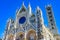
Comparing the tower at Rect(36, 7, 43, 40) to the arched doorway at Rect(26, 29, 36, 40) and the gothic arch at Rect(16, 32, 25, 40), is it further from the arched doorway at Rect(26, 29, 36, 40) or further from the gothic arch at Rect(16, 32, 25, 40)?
the gothic arch at Rect(16, 32, 25, 40)

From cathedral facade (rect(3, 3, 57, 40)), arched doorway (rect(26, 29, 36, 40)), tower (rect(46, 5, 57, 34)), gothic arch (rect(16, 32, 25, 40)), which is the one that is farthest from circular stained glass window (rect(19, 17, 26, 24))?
tower (rect(46, 5, 57, 34))

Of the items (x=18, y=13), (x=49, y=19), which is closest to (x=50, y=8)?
(x=49, y=19)

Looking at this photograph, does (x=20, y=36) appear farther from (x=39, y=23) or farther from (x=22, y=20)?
(x=39, y=23)

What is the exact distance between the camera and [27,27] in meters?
32.7

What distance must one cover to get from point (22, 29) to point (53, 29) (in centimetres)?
1274

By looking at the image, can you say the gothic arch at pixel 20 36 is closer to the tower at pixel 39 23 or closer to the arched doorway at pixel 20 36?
the arched doorway at pixel 20 36

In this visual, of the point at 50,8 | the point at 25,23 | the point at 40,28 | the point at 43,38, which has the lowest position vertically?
the point at 43,38

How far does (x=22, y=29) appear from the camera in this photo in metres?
33.5

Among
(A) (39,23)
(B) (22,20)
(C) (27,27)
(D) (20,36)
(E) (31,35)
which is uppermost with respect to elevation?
(B) (22,20)

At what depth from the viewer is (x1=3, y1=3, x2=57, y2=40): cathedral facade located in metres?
30.6

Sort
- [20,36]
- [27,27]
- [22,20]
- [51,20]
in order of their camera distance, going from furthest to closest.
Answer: [51,20]
[22,20]
[20,36]
[27,27]

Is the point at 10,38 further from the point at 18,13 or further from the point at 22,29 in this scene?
the point at 18,13

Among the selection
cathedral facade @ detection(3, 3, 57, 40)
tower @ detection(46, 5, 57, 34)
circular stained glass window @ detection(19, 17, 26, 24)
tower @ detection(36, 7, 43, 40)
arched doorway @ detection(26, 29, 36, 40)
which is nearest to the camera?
tower @ detection(36, 7, 43, 40)

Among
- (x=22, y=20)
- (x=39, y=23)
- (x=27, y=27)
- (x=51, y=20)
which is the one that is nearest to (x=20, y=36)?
(x=27, y=27)
